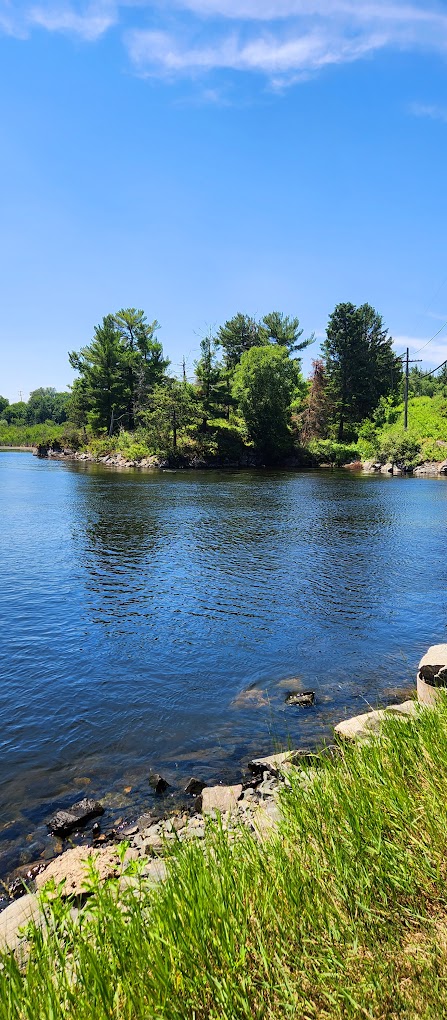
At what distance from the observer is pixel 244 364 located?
3184 inches

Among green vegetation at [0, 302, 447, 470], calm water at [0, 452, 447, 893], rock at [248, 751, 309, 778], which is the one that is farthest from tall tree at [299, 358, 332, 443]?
rock at [248, 751, 309, 778]

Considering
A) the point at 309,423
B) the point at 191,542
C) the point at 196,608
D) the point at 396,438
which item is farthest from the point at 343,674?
the point at 309,423

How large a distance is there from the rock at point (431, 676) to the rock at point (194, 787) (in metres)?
3.63

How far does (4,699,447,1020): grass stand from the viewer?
295 cm

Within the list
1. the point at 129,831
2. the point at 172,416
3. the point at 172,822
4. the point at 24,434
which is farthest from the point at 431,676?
the point at 24,434

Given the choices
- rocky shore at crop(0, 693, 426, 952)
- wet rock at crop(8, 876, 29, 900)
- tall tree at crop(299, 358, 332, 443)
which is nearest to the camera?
rocky shore at crop(0, 693, 426, 952)

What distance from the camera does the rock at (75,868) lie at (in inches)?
232

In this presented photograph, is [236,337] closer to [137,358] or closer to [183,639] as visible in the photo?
[137,358]

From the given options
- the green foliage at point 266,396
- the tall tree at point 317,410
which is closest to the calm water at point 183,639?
the green foliage at point 266,396

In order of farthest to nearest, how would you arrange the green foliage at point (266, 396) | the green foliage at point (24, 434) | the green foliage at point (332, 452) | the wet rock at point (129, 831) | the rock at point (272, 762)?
the green foliage at point (24, 434) → the green foliage at point (332, 452) → the green foliage at point (266, 396) → the rock at point (272, 762) → the wet rock at point (129, 831)

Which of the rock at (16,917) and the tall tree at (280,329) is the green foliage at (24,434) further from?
the rock at (16,917)

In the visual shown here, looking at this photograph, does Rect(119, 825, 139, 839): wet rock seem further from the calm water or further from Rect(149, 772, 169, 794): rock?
Rect(149, 772, 169, 794): rock

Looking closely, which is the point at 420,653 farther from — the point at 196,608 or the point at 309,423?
the point at 309,423

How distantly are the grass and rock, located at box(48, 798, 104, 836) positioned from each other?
3627 millimetres
